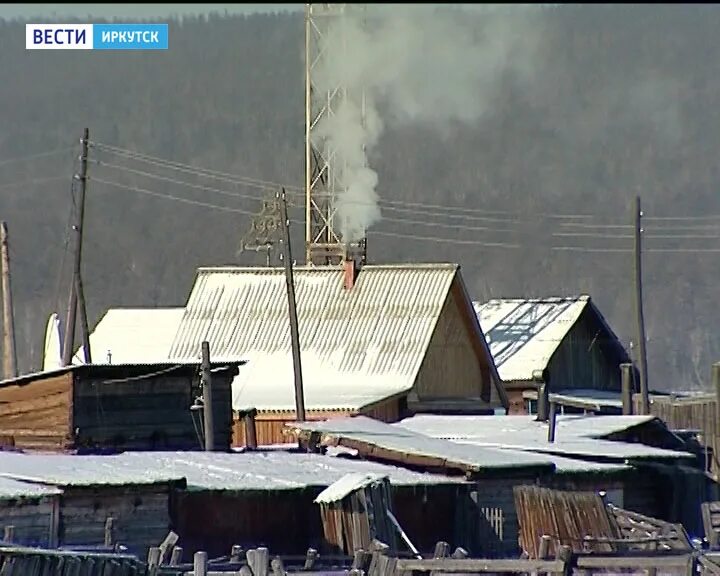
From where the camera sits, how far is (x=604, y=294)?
122 m

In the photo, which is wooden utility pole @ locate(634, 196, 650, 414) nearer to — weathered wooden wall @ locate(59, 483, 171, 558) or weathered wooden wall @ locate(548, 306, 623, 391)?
weathered wooden wall @ locate(548, 306, 623, 391)

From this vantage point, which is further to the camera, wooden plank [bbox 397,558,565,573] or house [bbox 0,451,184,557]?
house [bbox 0,451,184,557]

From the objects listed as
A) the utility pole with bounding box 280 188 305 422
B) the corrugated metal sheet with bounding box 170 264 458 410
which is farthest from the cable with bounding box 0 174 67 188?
the utility pole with bounding box 280 188 305 422

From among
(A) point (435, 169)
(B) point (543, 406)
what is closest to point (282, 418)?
(B) point (543, 406)

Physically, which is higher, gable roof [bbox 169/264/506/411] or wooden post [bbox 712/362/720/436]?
gable roof [bbox 169/264/506/411]

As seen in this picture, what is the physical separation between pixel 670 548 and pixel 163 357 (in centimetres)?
2796

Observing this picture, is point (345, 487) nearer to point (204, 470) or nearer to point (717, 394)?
point (204, 470)

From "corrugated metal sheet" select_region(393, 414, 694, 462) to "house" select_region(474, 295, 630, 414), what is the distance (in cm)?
985

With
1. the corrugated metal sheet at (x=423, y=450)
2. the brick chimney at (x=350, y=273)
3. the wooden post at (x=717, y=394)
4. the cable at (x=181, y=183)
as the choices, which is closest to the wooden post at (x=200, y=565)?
the corrugated metal sheet at (x=423, y=450)

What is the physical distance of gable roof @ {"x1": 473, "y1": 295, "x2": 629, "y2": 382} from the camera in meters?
61.3

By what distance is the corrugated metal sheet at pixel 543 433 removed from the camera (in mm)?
41312

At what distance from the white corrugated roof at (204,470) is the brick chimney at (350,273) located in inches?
774

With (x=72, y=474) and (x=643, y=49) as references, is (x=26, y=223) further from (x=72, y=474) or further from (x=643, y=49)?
(x=72, y=474)

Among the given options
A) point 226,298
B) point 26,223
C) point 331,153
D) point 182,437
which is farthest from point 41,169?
point 182,437
